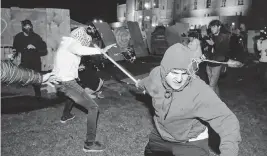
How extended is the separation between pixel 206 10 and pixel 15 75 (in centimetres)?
5911

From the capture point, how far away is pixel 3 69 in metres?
2.92

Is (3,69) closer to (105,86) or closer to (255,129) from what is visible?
(255,129)

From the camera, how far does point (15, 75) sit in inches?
119

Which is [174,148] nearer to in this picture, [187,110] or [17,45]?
[187,110]

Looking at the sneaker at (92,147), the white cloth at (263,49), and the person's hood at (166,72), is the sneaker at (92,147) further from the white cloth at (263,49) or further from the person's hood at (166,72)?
the white cloth at (263,49)

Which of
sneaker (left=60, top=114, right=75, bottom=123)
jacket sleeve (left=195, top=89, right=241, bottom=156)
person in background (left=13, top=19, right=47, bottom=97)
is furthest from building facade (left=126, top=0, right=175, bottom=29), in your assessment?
jacket sleeve (left=195, top=89, right=241, bottom=156)

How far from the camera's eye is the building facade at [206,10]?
51.3 metres

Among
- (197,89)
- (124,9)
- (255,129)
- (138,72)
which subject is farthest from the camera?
(124,9)

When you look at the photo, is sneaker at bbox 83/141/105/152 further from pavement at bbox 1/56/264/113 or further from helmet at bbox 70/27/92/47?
pavement at bbox 1/56/264/113

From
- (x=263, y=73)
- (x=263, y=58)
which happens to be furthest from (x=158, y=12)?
(x=263, y=58)

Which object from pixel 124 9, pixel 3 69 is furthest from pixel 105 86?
pixel 124 9

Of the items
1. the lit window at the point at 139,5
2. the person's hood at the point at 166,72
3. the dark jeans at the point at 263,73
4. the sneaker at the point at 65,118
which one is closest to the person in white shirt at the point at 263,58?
Answer: the dark jeans at the point at 263,73

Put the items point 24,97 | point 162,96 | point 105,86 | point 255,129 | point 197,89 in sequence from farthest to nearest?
point 105,86 → point 24,97 → point 255,129 → point 162,96 → point 197,89

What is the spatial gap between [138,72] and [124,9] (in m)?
71.5
